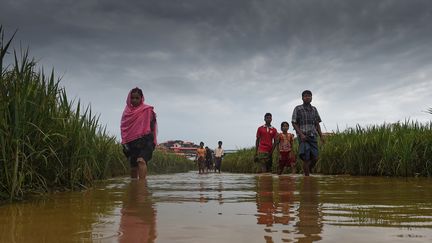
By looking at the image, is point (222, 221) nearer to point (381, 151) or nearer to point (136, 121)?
point (136, 121)

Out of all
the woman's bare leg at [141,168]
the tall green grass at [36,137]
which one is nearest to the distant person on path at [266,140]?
the woman's bare leg at [141,168]

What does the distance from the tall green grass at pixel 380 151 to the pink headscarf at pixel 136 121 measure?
4139 millimetres

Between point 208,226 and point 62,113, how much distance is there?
3.26 meters

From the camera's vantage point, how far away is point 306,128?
27.0 ft

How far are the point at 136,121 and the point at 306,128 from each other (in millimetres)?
3251

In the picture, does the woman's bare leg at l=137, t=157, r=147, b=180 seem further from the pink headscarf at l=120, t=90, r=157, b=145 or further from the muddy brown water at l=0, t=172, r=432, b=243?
the muddy brown water at l=0, t=172, r=432, b=243

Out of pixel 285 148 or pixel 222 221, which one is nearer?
pixel 222 221

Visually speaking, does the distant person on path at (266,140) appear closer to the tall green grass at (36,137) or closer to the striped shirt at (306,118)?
the striped shirt at (306,118)

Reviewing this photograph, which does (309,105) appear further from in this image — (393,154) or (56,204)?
(56,204)

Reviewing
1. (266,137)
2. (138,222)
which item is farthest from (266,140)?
(138,222)

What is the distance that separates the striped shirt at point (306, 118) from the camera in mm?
8234

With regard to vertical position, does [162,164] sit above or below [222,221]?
above

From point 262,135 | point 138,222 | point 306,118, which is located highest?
point 306,118

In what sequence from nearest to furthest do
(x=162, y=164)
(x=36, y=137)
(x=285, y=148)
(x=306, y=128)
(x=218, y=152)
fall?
(x=36, y=137)
(x=306, y=128)
(x=285, y=148)
(x=162, y=164)
(x=218, y=152)
